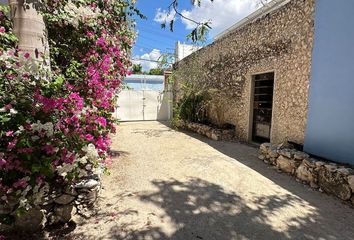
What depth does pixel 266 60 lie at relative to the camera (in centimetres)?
671

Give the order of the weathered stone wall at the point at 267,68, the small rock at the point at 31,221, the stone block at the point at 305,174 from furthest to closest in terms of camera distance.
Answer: the weathered stone wall at the point at 267,68 < the stone block at the point at 305,174 < the small rock at the point at 31,221

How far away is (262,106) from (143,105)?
8.15 metres

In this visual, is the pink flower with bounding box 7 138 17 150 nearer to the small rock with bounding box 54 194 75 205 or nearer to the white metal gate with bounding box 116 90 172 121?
the small rock with bounding box 54 194 75 205

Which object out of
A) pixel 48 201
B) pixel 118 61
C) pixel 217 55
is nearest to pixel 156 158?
pixel 118 61

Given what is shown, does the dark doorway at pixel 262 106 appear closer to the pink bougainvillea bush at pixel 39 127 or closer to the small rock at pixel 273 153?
the small rock at pixel 273 153

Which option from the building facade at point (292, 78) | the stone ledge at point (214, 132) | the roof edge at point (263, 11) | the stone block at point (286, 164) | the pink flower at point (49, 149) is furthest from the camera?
the stone ledge at point (214, 132)

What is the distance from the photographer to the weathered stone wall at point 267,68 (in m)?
5.41

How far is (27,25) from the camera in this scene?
2451mm

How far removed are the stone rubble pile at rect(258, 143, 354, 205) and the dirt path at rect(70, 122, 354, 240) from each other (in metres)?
0.19

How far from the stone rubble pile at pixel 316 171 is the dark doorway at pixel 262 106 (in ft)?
5.45

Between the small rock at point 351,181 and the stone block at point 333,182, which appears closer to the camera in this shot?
the small rock at point 351,181

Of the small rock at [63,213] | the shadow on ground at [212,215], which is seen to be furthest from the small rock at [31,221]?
the shadow on ground at [212,215]

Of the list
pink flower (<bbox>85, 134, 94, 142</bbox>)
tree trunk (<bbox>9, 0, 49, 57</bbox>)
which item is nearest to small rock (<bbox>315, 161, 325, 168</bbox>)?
pink flower (<bbox>85, 134, 94, 142</bbox>)

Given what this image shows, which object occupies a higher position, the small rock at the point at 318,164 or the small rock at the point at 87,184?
the small rock at the point at 318,164
